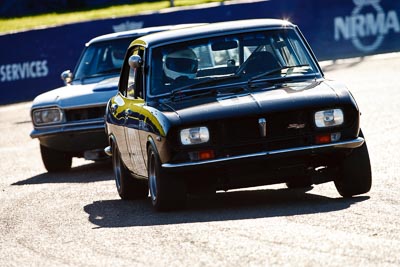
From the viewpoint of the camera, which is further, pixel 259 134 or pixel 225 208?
pixel 225 208

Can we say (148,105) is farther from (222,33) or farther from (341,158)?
(341,158)

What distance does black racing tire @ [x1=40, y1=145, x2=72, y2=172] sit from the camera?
1475cm

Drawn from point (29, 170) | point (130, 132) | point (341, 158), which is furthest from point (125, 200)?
point (29, 170)

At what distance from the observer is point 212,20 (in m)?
27.9

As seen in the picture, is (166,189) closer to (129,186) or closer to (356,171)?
(356,171)

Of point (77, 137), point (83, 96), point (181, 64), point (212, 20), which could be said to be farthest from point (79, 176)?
point (212, 20)

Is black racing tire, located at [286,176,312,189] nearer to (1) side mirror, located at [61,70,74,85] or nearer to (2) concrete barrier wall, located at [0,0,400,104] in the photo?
(1) side mirror, located at [61,70,74,85]

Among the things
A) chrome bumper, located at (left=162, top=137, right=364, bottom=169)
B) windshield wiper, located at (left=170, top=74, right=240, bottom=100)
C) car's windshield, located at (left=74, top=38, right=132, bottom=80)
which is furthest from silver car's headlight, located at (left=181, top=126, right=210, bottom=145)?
car's windshield, located at (left=74, top=38, right=132, bottom=80)

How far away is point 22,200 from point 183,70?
2807 mm

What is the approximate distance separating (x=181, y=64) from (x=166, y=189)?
134 cm

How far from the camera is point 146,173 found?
10102 mm

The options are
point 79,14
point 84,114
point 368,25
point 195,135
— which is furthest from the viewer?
point 79,14

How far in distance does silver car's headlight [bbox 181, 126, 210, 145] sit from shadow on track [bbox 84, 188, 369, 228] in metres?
0.57

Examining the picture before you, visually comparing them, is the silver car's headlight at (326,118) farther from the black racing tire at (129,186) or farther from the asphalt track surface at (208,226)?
the black racing tire at (129,186)
